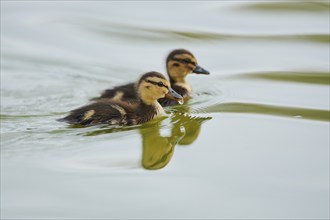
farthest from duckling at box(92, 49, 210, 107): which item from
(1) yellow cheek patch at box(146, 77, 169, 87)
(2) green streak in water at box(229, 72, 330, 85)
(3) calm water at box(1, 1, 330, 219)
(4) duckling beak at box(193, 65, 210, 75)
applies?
(1) yellow cheek patch at box(146, 77, 169, 87)

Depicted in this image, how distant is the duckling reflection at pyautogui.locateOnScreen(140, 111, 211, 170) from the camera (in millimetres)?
4938

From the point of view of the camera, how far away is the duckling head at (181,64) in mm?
6617

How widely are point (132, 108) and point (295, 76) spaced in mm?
1473

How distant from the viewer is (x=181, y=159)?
4.93m

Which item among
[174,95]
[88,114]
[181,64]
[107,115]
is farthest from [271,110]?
[88,114]

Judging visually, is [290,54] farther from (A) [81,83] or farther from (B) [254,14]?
(A) [81,83]

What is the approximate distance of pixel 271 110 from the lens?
19.5 feet

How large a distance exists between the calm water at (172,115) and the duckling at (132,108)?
8cm

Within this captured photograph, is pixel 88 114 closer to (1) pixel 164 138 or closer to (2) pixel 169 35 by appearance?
(1) pixel 164 138

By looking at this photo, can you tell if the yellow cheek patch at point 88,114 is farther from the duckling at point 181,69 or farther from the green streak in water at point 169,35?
the green streak in water at point 169,35

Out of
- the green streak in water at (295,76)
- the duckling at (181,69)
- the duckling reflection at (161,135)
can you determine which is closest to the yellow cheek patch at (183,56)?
the duckling at (181,69)

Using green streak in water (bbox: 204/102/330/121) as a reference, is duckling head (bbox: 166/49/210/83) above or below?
above

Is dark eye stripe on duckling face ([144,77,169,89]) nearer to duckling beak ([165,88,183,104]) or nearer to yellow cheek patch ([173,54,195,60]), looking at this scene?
duckling beak ([165,88,183,104])

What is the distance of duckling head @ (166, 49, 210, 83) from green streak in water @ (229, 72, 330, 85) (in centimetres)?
33
